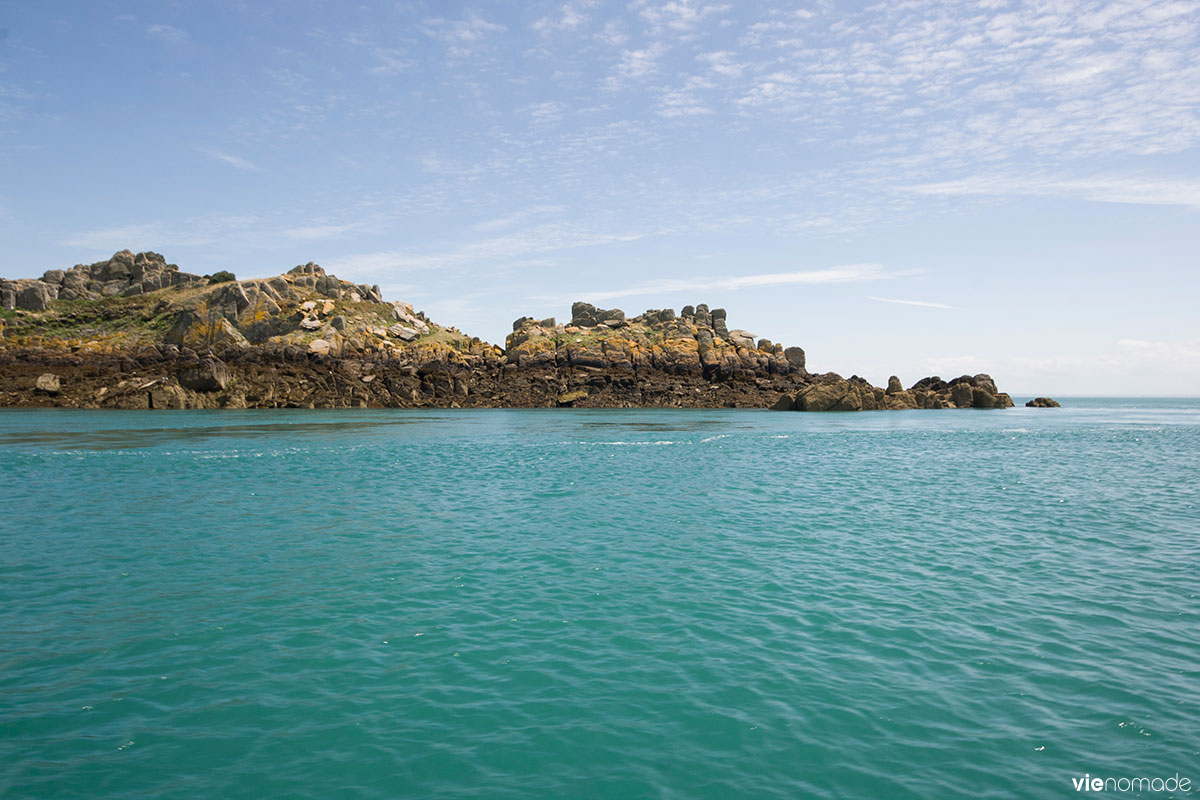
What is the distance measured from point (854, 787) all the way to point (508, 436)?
52.9 meters

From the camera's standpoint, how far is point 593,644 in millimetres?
12133

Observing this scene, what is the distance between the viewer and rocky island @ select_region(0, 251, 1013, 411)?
333ft

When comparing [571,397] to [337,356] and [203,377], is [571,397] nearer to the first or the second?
[337,356]

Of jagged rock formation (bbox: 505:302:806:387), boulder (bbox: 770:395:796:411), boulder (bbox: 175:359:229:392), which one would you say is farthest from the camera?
jagged rock formation (bbox: 505:302:806:387)

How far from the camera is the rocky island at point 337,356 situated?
102m

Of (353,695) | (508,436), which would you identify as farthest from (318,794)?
(508,436)

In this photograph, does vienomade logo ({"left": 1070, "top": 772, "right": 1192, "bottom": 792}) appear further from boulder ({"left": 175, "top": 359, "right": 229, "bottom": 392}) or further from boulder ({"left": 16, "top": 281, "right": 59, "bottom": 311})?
boulder ({"left": 16, "top": 281, "right": 59, "bottom": 311})

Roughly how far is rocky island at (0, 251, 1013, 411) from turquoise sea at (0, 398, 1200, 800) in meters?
84.3

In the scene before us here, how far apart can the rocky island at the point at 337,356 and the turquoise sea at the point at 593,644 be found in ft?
277

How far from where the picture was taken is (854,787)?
7801 mm

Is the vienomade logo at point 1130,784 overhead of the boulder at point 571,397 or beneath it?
beneath

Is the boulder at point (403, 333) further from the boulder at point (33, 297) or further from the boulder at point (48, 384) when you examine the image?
the boulder at point (33, 297)

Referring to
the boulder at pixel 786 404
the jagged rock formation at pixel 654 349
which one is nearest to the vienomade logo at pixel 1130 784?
the boulder at pixel 786 404

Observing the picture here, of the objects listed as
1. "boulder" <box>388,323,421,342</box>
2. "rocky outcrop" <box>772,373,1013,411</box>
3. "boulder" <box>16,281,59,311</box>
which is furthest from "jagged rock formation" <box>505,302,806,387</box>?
"boulder" <box>16,281,59,311</box>
